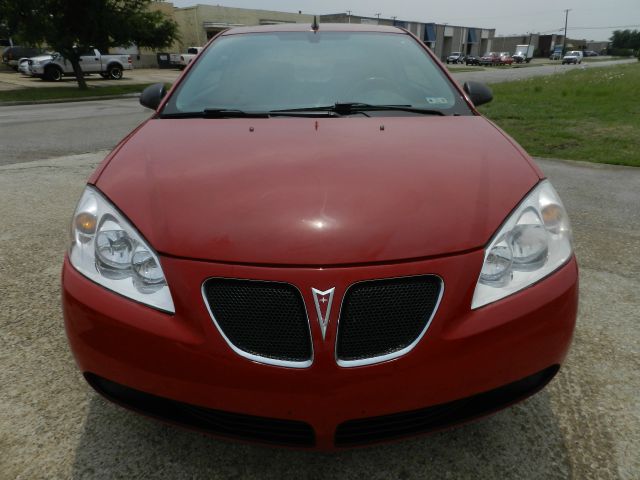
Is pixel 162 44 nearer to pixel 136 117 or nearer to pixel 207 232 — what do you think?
pixel 136 117

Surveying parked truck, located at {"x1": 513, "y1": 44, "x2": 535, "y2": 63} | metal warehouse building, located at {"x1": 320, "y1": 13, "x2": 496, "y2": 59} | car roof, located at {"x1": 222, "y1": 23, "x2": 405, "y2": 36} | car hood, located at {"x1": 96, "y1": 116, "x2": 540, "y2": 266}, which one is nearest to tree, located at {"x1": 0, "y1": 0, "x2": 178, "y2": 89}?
car roof, located at {"x1": 222, "y1": 23, "x2": 405, "y2": 36}

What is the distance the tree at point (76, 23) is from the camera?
16250mm

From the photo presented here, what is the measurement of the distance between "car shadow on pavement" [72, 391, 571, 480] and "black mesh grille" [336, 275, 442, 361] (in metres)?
0.45

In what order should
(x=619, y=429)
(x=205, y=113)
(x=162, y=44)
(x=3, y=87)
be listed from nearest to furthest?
1. (x=619, y=429)
2. (x=205, y=113)
3. (x=3, y=87)
4. (x=162, y=44)

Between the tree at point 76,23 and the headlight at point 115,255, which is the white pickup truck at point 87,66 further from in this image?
the headlight at point 115,255

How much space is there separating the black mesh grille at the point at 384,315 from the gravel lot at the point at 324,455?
1.84ft

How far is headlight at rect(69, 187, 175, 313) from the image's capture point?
1333 millimetres

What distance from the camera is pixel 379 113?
2184mm

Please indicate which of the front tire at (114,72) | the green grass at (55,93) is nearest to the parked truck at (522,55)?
the front tire at (114,72)

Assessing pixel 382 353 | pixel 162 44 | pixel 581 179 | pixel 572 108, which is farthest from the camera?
pixel 162 44

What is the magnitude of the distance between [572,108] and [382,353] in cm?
1126

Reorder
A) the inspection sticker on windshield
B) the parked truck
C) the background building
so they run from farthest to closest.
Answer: the parked truck, the background building, the inspection sticker on windshield

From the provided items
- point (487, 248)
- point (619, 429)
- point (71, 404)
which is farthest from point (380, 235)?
point (71, 404)

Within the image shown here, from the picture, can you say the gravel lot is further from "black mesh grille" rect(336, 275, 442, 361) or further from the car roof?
the car roof
